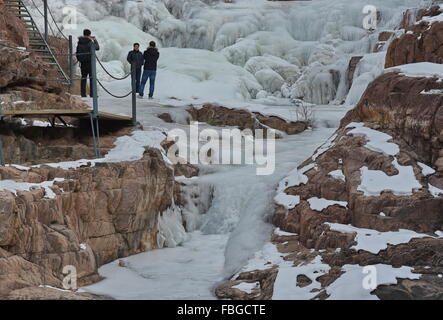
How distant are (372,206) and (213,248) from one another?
10.7 feet

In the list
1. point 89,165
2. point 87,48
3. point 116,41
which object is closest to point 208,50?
point 116,41

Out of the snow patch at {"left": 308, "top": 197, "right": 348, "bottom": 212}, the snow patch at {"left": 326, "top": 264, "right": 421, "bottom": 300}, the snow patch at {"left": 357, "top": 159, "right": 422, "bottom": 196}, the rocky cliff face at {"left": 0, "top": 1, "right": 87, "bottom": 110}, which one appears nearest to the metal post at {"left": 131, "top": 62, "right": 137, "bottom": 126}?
the rocky cliff face at {"left": 0, "top": 1, "right": 87, "bottom": 110}

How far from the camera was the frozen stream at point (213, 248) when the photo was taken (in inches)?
328

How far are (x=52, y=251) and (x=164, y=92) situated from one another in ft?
44.2

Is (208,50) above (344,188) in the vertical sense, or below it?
above

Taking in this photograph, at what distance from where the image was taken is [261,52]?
Result: 2789 cm

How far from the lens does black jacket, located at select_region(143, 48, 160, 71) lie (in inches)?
586

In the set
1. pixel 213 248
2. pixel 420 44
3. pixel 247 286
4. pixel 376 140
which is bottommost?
pixel 213 248

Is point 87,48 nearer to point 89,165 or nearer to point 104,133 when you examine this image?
point 104,133

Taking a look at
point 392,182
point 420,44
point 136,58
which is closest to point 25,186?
point 392,182

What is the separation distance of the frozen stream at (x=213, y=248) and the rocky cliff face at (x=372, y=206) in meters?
0.42

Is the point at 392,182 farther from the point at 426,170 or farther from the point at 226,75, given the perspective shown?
the point at 226,75

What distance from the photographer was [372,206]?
8141mm

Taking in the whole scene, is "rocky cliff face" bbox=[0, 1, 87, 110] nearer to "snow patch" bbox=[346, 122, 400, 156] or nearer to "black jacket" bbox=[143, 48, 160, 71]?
"black jacket" bbox=[143, 48, 160, 71]
